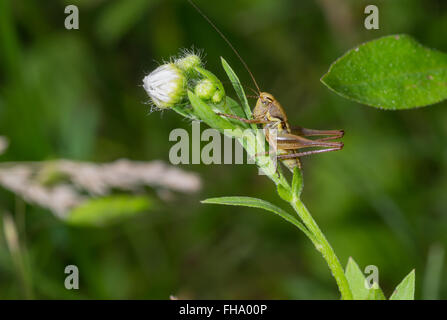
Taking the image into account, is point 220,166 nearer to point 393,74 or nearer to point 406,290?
point 393,74

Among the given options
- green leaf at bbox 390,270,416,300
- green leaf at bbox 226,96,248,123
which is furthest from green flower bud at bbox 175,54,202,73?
green leaf at bbox 390,270,416,300

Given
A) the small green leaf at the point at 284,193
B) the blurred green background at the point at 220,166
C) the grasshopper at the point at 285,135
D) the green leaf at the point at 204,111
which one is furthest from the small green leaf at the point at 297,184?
the blurred green background at the point at 220,166

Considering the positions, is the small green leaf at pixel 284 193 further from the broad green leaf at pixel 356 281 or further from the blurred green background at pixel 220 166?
the blurred green background at pixel 220 166

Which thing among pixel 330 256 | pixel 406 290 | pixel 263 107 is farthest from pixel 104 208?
pixel 406 290

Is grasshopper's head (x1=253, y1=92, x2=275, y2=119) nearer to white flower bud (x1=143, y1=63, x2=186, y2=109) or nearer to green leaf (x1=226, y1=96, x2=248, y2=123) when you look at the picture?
green leaf (x1=226, y1=96, x2=248, y2=123)

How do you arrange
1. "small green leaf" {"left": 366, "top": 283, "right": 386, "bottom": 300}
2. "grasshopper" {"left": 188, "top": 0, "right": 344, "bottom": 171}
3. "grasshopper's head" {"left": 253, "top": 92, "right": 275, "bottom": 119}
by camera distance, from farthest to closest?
"grasshopper's head" {"left": 253, "top": 92, "right": 275, "bottom": 119} < "grasshopper" {"left": 188, "top": 0, "right": 344, "bottom": 171} < "small green leaf" {"left": 366, "top": 283, "right": 386, "bottom": 300}
